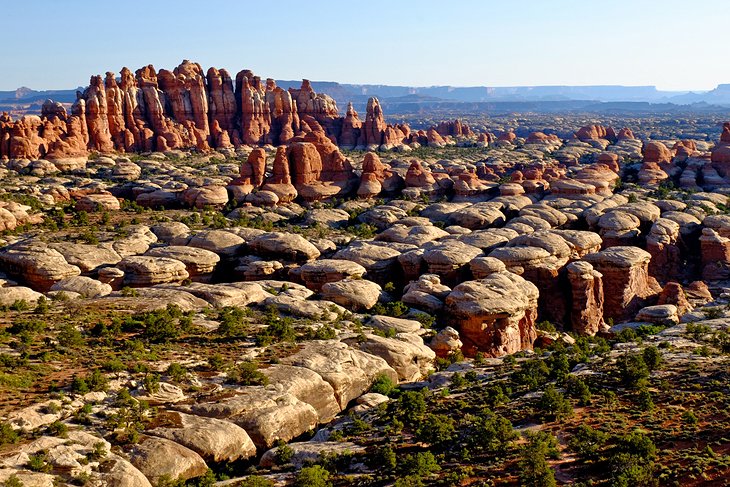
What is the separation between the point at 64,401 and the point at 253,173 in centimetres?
6055

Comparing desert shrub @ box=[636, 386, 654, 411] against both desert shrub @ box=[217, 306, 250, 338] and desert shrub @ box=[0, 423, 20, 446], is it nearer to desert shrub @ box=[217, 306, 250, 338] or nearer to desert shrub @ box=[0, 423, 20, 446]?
desert shrub @ box=[217, 306, 250, 338]

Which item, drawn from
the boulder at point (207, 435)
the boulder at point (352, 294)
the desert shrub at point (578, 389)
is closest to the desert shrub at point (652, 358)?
the desert shrub at point (578, 389)

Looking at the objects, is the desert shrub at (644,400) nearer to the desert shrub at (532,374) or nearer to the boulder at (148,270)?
the desert shrub at (532,374)

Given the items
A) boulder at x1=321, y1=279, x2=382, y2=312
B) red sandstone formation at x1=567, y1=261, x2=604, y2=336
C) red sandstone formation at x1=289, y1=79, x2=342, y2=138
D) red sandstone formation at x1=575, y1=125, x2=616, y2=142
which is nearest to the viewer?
boulder at x1=321, y1=279, x2=382, y2=312

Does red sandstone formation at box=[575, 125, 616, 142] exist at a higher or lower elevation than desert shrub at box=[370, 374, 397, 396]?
higher

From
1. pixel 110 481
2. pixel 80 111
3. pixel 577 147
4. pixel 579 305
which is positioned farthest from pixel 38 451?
pixel 577 147

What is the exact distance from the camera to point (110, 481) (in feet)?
71.6

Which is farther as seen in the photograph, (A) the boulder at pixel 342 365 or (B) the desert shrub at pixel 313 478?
(A) the boulder at pixel 342 365

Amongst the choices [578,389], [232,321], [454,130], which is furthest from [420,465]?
[454,130]

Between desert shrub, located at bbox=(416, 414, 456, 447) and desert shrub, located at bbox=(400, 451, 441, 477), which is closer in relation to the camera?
desert shrub, located at bbox=(400, 451, 441, 477)

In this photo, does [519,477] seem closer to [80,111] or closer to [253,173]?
[253,173]

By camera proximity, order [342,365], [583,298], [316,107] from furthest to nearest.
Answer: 1. [316,107]
2. [583,298]
3. [342,365]

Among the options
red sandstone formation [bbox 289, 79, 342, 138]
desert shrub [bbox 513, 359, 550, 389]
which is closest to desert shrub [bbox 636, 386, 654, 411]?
desert shrub [bbox 513, 359, 550, 389]

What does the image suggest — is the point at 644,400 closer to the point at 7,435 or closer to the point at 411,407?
the point at 411,407
